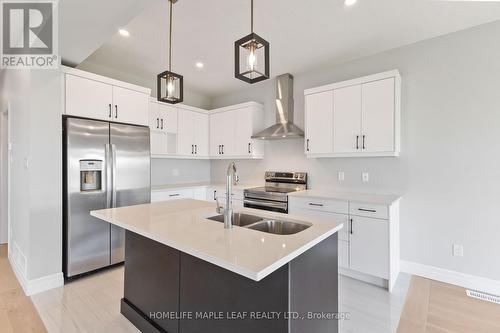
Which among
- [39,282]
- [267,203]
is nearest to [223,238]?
[267,203]

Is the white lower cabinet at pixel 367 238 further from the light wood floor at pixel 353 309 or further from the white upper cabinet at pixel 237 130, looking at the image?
the white upper cabinet at pixel 237 130

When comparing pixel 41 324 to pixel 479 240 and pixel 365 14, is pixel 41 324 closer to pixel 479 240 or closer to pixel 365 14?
pixel 365 14

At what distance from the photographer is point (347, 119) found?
3027mm

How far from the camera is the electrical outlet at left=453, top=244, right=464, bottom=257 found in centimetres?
260

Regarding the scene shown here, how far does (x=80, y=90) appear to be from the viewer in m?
2.73

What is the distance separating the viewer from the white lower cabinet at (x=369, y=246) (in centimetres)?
249

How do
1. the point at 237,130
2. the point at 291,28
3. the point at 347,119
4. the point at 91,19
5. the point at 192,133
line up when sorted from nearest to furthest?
the point at 91,19
the point at 291,28
the point at 347,119
the point at 237,130
the point at 192,133

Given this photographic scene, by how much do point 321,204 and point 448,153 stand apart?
4.89ft

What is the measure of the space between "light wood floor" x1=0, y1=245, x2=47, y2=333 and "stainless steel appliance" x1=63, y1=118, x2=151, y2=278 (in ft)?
1.35

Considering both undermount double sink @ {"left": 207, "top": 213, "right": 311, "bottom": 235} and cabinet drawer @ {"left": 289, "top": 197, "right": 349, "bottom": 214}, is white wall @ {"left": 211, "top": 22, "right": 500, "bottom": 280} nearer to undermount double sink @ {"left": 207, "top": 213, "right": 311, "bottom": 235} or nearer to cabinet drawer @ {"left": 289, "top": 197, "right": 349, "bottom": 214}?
cabinet drawer @ {"left": 289, "top": 197, "right": 349, "bottom": 214}

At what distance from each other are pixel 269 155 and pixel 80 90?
2.78 meters

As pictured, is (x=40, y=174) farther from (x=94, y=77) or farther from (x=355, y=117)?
(x=355, y=117)

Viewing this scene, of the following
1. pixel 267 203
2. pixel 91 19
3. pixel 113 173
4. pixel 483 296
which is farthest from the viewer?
pixel 267 203

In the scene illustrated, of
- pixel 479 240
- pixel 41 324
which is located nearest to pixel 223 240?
pixel 41 324
